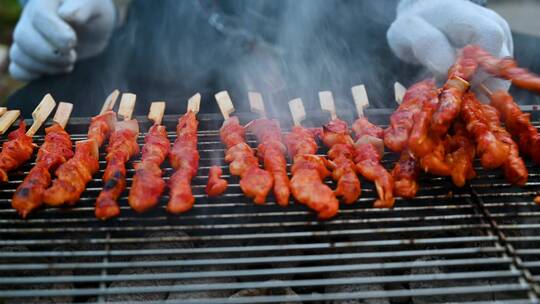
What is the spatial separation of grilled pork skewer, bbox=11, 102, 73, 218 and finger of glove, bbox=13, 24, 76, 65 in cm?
135

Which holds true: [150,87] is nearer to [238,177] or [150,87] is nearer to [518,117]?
[238,177]

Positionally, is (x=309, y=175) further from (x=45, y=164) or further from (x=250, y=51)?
(x=250, y=51)

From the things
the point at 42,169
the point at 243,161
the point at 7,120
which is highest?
the point at 7,120

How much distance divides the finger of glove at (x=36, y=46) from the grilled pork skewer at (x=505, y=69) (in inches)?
168

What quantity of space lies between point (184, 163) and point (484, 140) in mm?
2135

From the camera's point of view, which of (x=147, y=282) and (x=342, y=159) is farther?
(x=342, y=159)

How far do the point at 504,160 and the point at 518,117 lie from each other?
24.6 inches

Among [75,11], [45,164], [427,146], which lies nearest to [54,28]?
[75,11]

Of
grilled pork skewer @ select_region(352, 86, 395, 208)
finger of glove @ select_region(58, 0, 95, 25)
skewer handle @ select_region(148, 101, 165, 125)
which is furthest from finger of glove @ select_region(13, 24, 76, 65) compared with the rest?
grilled pork skewer @ select_region(352, 86, 395, 208)

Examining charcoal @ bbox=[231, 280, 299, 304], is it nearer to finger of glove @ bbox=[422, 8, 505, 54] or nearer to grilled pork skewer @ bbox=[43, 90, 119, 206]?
grilled pork skewer @ bbox=[43, 90, 119, 206]

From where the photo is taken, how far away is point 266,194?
9.65 ft

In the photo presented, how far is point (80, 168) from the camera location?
314cm

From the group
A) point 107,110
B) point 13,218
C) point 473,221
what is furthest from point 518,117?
point 13,218

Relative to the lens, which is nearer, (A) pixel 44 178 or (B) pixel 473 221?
(B) pixel 473 221
